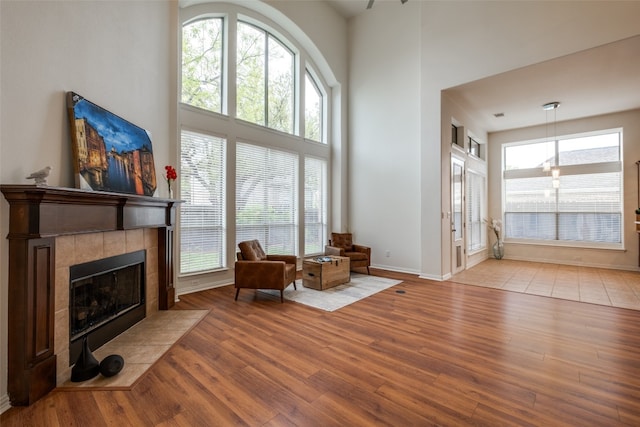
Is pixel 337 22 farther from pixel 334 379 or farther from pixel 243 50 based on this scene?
pixel 334 379

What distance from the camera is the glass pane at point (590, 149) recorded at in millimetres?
6734

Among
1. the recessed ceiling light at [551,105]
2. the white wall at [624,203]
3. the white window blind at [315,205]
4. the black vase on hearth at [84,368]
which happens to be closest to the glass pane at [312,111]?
the white window blind at [315,205]

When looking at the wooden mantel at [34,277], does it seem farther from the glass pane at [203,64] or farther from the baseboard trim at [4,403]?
the glass pane at [203,64]

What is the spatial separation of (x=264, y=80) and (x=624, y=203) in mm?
8226

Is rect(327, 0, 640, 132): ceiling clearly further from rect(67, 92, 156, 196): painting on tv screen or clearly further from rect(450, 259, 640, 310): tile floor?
rect(67, 92, 156, 196): painting on tv screen

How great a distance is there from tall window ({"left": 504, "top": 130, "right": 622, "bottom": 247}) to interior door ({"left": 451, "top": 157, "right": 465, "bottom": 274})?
1.99m

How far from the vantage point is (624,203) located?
6547 millimetres

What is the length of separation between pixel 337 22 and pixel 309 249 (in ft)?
18.2

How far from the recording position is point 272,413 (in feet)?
6.30

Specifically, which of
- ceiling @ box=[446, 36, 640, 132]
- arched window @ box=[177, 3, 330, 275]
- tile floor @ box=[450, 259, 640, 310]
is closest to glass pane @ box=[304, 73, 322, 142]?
arched window @ box=[177, 3, 330, 275]

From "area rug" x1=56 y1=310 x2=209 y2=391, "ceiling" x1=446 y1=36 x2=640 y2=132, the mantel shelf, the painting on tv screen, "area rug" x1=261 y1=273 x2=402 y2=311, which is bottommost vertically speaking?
"area rug" x1=56 y1=310 x2=209 y2=391

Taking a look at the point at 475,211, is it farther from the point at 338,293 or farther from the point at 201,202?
the point at 201,202

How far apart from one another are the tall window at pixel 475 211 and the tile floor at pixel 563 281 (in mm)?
650

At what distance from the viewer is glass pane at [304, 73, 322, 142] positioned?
22.8 ft
